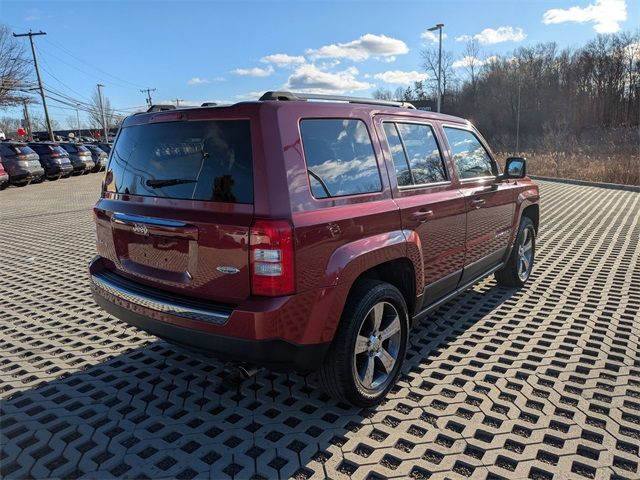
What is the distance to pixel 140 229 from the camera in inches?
111

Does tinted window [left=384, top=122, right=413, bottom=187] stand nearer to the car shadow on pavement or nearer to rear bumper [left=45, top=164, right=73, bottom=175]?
the car shadow on pavement

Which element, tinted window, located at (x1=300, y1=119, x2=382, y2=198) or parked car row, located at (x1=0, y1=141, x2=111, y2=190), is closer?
tinted window, located at (x1=300, y1=119, x2=382, y2=198)

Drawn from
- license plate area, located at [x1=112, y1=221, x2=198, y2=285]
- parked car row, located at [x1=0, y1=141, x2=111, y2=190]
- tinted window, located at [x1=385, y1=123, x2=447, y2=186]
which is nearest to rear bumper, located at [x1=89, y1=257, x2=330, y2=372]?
license plate area, located at [x1=112, y1=221, x2=198, y2=285]

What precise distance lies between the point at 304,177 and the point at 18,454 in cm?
220

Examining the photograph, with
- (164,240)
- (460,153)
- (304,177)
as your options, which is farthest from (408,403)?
(460,153)

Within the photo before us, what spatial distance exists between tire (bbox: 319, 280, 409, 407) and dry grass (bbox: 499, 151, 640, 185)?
1626 centimetres

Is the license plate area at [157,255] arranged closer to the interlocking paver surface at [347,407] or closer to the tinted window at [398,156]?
the interlocking paver surface at [347,407]

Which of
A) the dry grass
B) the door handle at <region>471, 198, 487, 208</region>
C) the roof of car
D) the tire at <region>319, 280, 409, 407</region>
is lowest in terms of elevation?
the dry grass

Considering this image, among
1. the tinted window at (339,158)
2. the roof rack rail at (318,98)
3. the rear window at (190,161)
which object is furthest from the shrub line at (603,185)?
the rear window at (190,161)

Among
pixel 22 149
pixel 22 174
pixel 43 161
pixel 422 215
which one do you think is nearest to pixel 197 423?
pixel 422 215

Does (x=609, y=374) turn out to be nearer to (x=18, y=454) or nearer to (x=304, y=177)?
→ (x=304, y=177)

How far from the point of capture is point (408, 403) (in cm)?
305

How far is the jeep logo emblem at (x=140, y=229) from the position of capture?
2774 mm

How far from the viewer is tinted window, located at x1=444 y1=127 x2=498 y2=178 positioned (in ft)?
13.2
